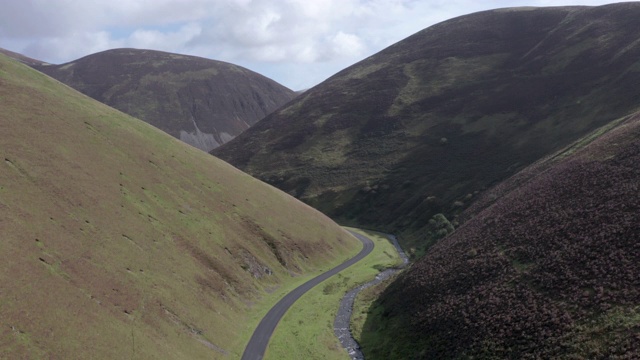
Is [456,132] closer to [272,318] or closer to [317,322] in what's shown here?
[317,322]

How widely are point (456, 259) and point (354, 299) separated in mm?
16208

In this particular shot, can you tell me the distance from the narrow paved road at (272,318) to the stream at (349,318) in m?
6.00

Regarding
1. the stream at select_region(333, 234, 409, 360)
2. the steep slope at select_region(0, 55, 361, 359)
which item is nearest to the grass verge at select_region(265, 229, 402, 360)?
the stream at select_region(333, 234, 409, 360)

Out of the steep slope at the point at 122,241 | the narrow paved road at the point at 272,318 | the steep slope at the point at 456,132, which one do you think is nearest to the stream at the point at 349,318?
the narrow paved road at the point at 272,318

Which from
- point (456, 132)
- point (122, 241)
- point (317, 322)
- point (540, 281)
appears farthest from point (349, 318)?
point (456, 132)

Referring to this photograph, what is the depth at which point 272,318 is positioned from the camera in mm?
56469

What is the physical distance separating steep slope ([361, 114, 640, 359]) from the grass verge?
5151 mm

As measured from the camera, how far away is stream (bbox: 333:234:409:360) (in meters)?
50.8

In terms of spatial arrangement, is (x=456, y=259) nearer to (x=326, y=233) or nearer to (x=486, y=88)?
(x=326, y=233)

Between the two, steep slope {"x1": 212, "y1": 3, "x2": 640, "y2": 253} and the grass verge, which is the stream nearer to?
the grass verge

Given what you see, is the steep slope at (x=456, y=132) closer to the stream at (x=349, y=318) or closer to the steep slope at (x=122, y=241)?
the stream at (x=349, y=318)

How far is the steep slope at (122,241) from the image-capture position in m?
37.4

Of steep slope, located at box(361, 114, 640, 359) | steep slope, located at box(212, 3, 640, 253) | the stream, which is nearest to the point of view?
steep slope, located at box(361, 114, 640, 359)

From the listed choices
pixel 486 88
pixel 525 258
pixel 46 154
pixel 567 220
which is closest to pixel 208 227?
pixel 46 154
